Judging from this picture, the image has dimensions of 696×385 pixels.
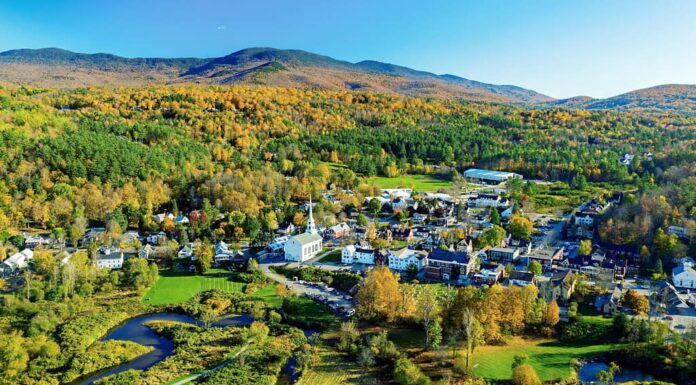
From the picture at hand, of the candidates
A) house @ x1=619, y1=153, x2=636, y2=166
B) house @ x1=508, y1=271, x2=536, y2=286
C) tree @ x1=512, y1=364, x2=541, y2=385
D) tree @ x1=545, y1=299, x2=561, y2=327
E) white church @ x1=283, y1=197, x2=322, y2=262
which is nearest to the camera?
tree @ x1=512, y1=364, x2=541, y2=385

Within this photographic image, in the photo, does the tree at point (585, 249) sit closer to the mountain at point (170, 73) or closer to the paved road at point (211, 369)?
the paved road at point (211, 369)

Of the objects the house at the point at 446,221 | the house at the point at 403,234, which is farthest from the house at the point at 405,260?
the house at the point at 446,221

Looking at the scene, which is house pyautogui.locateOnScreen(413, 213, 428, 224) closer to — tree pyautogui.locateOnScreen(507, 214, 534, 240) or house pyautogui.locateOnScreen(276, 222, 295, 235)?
tree pyautogui.locateOnScreen(507, 214, 534, 240)

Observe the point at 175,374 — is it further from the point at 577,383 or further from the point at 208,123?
the point at 208,123

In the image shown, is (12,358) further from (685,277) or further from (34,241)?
(685,277)

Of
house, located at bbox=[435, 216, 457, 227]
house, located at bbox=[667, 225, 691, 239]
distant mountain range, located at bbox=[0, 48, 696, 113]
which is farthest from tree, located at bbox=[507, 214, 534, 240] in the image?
distant mountain range, located at bbox=[0, 48, 696, 113]

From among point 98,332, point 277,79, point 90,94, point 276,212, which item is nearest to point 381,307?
point 98,332
